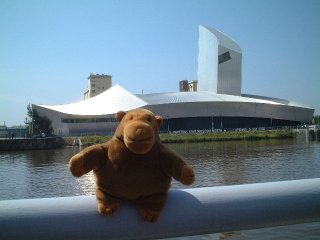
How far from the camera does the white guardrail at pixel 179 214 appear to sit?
0.95 m

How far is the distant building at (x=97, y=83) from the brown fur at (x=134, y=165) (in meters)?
87.8

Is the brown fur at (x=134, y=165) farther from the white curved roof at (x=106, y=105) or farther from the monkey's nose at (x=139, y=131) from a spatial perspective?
the white curved roof at (x=106, y=105)

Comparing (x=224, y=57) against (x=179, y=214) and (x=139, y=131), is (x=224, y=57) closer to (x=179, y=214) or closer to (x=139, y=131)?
(x=139, y=131)

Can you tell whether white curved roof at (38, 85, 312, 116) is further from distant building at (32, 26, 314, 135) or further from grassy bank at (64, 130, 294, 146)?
grassy bank at (64, 130, 294, 146)

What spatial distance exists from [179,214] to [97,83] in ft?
292

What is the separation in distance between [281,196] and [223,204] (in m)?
0.19

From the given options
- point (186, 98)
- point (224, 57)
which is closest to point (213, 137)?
point (186, 98)

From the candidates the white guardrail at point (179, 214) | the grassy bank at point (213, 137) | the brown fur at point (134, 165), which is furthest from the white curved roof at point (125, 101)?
the white guardrail at point (179, 214)

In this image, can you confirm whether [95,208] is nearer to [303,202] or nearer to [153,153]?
[153,153]

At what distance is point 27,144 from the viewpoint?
3017 cm

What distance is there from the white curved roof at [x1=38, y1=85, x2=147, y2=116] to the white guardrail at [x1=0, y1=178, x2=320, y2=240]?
4308cm

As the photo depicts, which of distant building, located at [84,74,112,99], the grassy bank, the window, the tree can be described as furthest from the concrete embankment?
distant building, located at [84,74,112,99]

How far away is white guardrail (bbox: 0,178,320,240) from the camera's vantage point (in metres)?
0.95

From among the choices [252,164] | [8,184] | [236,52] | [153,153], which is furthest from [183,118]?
[153,153]
